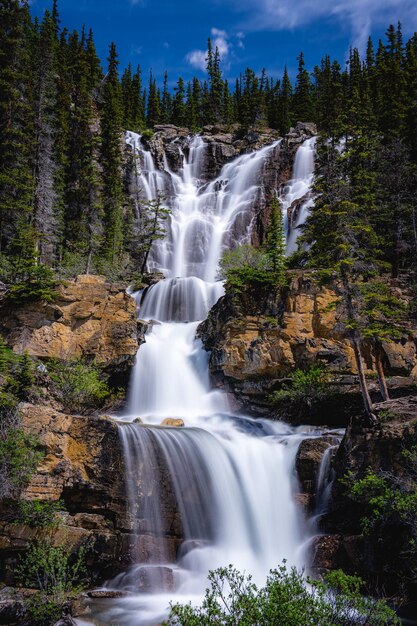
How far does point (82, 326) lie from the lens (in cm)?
2153

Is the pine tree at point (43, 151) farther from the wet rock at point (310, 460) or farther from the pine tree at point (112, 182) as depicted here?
the wet rock at point (310, 460)

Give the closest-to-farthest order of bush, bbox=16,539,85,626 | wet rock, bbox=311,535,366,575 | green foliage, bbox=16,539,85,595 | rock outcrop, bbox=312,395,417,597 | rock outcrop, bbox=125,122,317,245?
bush, bbox=16,539,85,626
green foliage, bbox=16,539,85,595
rock outcrop, bbox=312,395,417,597
wet rock, bbox=311,535,366,575
rock outcrop, bbox=125,122,317,245

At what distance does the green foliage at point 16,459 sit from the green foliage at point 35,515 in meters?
0.48

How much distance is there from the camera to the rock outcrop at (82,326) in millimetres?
20016

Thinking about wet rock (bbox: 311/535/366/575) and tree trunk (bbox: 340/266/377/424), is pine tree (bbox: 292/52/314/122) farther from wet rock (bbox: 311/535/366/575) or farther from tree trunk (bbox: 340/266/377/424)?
wet rock (bbox: 311/535/366/575)

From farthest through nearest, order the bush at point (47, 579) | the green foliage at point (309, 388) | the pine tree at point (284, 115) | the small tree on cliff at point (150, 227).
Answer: the pine tree at point (284, 115) < the small tree on cliff at point (150, 227) < the green foliage at point (309, 388) < the bush at point (47, 579)

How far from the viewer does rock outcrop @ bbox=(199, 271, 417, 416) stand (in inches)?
823

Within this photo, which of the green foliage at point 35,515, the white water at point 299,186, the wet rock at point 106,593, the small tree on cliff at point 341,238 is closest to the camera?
the wet rock at point 106,593

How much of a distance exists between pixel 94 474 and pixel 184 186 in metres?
40.9

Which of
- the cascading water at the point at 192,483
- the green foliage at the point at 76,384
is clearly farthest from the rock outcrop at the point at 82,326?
the cascading water at the point at 192,483

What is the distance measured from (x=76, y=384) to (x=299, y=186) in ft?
111

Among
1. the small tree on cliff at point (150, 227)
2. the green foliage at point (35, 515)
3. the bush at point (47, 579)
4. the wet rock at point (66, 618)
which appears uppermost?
the small tree on cliff at point (150, 227)

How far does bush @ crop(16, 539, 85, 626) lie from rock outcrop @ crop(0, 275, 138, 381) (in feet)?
32.1

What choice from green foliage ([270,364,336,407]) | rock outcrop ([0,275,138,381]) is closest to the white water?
green foliage ([270,364,336,407])
